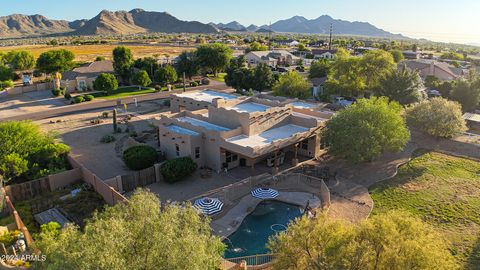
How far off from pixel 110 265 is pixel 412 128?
158ft

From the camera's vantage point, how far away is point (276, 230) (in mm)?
27797

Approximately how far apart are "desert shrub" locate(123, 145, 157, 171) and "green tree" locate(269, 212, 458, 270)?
72.1 feet

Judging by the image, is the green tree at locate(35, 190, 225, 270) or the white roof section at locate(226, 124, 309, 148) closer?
the green tree at locate(35, 190, 225, 270)

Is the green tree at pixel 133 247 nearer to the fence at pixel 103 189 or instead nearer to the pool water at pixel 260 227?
the pool water at pixel 260 227

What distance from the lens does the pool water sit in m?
25.5

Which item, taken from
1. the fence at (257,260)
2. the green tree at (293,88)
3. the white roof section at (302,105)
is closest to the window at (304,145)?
the white roof section at (302,105)

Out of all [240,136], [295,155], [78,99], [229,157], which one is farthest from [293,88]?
[78,99]

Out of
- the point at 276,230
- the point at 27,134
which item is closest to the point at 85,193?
the point at 27,134

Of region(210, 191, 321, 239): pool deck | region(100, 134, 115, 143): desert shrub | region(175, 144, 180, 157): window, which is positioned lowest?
region(210, 191, 321, 239): pool deck

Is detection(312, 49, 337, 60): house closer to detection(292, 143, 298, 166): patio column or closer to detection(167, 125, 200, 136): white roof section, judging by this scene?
detection(292, 143, 298, 166): patio column

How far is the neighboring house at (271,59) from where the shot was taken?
10756 cm

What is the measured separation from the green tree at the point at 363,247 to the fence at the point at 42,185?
24076mm

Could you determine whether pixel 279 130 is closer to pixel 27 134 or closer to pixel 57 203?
pixel 57 203

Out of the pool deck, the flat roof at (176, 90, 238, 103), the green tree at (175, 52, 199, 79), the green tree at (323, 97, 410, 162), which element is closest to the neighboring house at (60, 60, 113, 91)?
the green tree at (175, 52, 199, 79)
